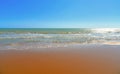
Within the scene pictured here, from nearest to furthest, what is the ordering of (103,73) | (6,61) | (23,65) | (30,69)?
(103,73) → (30,69) → (23,65) → (6,61)

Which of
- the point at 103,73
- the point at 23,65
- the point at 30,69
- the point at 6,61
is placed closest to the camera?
the point at 103,73

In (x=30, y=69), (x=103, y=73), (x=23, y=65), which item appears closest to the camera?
(x=103, y=73)

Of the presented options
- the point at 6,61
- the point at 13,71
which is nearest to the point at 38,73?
the point at 13,71

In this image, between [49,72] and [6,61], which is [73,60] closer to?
[49,72]

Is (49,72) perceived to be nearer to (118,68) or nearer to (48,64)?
(48,64)

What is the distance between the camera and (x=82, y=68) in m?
4.72

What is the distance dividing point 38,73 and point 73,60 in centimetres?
167

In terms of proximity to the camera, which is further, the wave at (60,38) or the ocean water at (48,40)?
the wave at (60,38)

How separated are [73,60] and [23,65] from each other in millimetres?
1716

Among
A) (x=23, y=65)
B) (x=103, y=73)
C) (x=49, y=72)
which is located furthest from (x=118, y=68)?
(x=23, y=65)

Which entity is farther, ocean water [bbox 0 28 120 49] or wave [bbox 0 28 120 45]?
wave [bbox 0 28 120 45]

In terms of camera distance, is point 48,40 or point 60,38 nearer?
point 48,40

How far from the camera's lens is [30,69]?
459cm

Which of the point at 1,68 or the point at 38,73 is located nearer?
the point at 38,73
